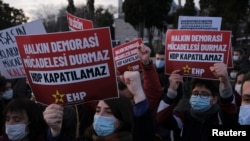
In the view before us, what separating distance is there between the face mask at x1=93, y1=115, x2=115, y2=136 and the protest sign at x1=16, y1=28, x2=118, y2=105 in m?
0.20

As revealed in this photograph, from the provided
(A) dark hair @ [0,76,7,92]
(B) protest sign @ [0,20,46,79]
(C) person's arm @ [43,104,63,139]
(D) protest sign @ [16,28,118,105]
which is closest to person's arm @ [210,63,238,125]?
(D) protest sign @ [16,28,118,105]

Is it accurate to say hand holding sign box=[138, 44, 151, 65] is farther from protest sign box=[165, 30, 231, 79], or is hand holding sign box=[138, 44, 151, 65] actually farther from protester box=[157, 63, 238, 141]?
protest sign box=[165, 30, 231, 79]

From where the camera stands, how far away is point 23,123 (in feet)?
12.0

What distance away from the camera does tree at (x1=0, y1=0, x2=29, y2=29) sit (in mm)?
48000

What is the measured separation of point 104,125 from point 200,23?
181 inches

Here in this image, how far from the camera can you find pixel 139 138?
122 inches

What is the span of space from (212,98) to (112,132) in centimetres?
115

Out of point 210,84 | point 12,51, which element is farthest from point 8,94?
point 210,84

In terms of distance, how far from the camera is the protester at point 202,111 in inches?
153

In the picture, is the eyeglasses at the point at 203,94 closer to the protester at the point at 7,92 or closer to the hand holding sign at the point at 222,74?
the hand holding sign at the point at 222,74

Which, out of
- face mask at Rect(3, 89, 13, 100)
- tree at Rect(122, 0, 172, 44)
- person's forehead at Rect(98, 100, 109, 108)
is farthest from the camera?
tree at Rect(122, 0, 172, 44)

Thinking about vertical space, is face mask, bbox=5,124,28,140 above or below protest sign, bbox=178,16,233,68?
below

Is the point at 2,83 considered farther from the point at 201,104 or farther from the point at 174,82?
the point at 201,104

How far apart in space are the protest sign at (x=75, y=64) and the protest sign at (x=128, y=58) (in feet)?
11.3
